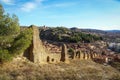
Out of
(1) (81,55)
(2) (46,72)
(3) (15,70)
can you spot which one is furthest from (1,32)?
(1) (81,55)

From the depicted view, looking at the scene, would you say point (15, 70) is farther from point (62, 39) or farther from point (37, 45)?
point (62, 39)

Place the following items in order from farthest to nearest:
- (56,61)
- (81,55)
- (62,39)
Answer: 1. (62,39)
2. (81,55)
3. (56,61)

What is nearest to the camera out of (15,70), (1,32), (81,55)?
(15,70)

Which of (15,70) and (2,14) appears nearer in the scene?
(15,70)

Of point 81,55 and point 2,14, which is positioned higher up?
point 2,14

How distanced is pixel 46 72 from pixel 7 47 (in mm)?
4726

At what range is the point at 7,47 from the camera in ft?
89.0

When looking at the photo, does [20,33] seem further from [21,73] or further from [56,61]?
[56,61]

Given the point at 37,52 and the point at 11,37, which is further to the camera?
the point at 37,52

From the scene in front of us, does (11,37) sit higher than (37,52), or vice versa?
(11,37)

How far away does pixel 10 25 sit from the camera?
27.1 metres

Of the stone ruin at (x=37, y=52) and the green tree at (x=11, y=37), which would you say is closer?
the green tree at (x=11, y=37)

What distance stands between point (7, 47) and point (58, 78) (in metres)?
6.53

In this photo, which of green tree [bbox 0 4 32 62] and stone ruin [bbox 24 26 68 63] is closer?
green tree [bbox 0 4 32 62]
